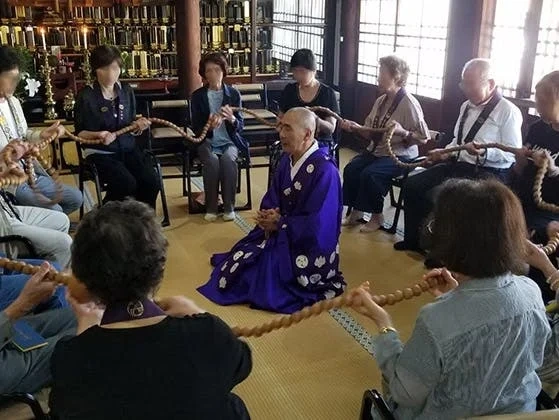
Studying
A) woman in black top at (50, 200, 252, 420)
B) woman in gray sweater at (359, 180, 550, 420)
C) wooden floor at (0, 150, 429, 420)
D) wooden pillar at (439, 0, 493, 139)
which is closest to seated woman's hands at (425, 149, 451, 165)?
wooden floor at (0, 150, 429, 420)

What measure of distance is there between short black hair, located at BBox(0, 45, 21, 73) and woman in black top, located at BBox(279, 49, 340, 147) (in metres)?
1.82

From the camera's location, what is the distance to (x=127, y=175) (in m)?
4.07

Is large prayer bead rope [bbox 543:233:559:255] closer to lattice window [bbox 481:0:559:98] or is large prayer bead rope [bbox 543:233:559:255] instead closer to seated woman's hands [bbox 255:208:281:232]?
seated woman's hands [bbox 255:208:281:232]

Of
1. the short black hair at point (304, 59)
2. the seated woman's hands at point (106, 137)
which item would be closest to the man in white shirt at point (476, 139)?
the short black hair at point (304, 59)

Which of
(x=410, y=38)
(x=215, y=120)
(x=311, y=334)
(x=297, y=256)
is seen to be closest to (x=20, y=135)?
(x=215, y=120)

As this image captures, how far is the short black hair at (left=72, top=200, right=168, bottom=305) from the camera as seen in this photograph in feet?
4.09

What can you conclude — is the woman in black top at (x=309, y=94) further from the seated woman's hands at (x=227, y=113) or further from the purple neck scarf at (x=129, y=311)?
the purple neck scarf at (x=129, y=311)

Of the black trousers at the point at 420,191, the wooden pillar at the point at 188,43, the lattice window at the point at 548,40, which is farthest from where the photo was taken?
the wooden pillar at the point at 188,43

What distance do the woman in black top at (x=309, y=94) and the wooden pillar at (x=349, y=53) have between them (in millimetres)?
2290

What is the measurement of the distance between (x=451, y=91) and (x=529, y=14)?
96 cm

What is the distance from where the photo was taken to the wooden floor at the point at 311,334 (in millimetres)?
2369

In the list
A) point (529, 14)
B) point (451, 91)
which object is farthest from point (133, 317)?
point (451, 91)

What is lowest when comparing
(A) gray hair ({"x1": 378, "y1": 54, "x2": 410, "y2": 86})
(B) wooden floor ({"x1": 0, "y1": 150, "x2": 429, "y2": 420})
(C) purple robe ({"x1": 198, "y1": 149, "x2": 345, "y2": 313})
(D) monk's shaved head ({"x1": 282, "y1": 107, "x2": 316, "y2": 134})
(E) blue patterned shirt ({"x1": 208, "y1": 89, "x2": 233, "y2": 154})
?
(B) wooden floor ({"x1": 0, "y1": 150, "x2": 429, "y2": 420})

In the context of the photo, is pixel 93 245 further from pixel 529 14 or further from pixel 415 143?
pixel 529 14
